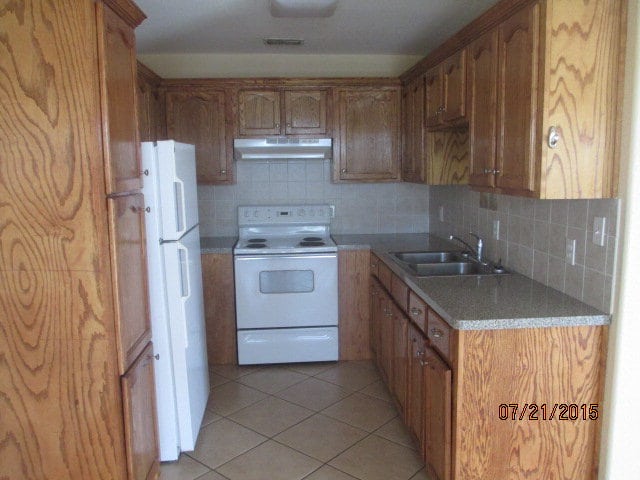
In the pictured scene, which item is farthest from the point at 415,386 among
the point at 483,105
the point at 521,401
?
the point at 483,105

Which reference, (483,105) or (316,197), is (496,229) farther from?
(316,197)

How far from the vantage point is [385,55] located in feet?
13.6

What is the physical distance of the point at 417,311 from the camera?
8.17 ft

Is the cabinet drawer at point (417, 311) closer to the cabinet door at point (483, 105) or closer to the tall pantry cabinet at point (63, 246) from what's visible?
the cabinet door at point (483, 105)

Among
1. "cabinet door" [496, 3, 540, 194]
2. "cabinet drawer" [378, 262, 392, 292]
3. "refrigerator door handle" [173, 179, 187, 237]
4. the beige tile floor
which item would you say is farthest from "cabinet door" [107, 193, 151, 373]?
"cabinet door" [496, 3, 540, 194]

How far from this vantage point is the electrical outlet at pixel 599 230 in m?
1.99

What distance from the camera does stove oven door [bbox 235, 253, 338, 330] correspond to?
145 inches

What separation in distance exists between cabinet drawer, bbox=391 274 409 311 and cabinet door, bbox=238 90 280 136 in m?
1.58

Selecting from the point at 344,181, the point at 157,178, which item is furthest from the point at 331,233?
the point at 157,178

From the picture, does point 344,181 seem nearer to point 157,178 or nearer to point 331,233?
point 331,233

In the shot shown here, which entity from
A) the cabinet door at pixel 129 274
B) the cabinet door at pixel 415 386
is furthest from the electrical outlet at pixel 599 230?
the cabinet door at pixel 129 274

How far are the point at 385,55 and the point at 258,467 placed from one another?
321 cm

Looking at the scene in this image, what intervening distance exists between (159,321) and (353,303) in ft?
5.59

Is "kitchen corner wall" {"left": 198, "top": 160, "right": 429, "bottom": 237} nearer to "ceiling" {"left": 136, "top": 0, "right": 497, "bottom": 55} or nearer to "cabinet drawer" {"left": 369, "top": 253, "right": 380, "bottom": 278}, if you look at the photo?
"cabinet drawer" {"left": 369, "top": 253, "right": 380, "bottom": 278}
